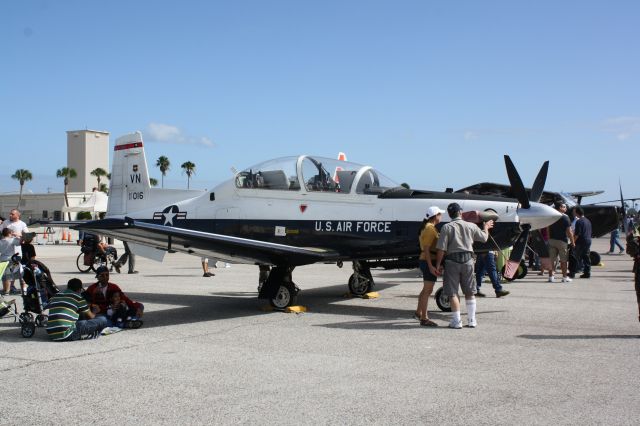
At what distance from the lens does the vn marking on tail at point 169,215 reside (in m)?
11.9

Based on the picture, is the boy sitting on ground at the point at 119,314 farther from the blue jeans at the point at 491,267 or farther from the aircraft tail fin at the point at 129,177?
the blue jeans at the point at 491,267

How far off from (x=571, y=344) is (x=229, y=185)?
255 inches

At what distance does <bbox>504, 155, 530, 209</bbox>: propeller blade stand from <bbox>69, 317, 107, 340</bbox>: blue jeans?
6.35 meters

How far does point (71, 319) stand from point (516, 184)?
678cm

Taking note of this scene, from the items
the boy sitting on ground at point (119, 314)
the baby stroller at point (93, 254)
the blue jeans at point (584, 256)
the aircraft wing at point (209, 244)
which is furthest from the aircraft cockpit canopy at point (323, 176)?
the baby stroller at point (93, 254)

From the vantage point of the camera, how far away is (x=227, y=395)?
5180 millimetres

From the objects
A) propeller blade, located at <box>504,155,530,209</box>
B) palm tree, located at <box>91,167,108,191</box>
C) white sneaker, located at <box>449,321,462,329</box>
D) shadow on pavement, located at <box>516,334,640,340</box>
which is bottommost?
shadow on pavement, located at <box>516,334,640,340</box>

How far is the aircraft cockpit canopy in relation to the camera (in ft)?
33.5

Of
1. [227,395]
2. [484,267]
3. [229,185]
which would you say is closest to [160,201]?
[229,185]

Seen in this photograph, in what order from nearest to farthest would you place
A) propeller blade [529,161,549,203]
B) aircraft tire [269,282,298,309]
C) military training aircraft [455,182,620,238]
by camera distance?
aircraft tire [269,282,298,309], propeller blade [529,161,549,203], military training aircraft [455,182,620,238]

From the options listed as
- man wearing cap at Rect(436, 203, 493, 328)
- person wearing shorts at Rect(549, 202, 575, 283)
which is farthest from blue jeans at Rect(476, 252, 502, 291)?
person wearing shorts at Rect(549, 202, 575, 283)

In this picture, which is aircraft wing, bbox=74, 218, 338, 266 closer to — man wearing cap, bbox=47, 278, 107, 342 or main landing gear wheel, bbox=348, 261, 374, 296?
man wearing cap, bbox=47, 278, 107, 342

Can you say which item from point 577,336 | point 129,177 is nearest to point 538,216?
point 577,336

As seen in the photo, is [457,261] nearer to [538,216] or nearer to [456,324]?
[456,324]
